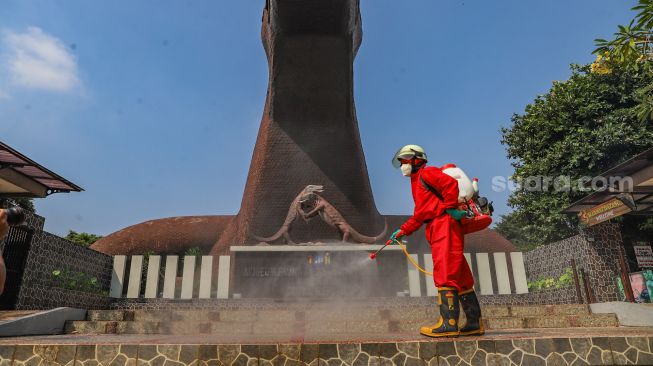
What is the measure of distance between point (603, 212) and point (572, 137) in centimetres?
952

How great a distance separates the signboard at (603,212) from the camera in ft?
27.6

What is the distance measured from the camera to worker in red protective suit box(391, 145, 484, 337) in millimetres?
3697

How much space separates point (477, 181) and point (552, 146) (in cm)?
1602

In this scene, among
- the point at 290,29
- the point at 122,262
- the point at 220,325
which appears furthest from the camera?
the point at 290,29

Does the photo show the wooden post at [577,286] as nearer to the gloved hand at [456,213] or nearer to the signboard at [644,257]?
the signboard at [644,257]

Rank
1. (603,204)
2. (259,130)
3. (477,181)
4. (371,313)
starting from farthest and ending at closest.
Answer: (259,130) < (603,204) < (371,313) < (477,181)

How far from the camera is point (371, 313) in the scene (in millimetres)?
6445

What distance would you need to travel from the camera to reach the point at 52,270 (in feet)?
27.9

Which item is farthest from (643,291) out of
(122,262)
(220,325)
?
(122,262)

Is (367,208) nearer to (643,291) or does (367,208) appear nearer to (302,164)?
(302,164)

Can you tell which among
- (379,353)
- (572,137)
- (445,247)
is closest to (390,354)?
(379,353)

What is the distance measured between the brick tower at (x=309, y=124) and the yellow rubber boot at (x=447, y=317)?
829cm

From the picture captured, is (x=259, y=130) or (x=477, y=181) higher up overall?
(x=259, y=130)

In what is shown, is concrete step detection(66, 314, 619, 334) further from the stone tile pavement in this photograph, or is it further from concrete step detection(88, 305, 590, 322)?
the stone tile pavement
